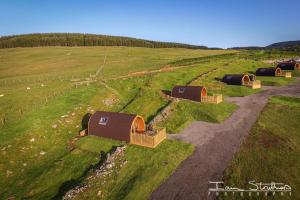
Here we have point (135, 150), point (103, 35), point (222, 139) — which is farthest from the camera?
point (103, 35)

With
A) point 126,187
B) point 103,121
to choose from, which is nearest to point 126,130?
point 103,121

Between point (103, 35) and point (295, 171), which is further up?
point (103, 35)

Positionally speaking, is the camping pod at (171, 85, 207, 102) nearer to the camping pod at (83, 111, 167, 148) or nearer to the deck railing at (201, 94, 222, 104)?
the deck railing at (201, 94, 222, 104)

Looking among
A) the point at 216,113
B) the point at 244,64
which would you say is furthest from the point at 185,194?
the point at 244,64

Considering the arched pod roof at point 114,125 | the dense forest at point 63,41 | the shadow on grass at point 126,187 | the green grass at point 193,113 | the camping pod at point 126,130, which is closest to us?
the shadow on grass at point 126,187

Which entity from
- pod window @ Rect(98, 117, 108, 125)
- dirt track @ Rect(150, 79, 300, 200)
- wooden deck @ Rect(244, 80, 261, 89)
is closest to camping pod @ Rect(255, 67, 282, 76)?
wooden deck @ Rect(244, 80, 261, 89)

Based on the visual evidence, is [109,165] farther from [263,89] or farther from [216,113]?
[263,89]

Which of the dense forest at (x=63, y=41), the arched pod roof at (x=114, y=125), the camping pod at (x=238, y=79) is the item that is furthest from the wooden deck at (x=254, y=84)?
the dense forest at (x=63, y=41)

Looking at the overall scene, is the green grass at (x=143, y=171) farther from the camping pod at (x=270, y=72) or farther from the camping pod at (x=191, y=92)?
the camping pod at (x=270, y=72)
